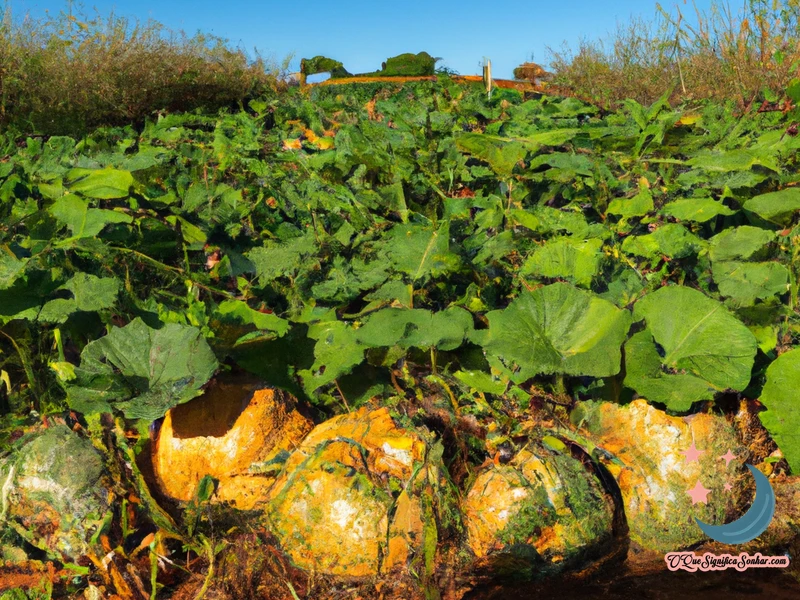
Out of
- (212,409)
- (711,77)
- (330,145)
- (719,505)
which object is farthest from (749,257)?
(711,77)

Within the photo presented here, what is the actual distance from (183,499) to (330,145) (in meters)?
2.08

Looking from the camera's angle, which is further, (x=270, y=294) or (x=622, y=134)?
(x=622, y=134)

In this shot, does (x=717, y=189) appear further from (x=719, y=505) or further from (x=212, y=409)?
Answer: (x=212, y=409)

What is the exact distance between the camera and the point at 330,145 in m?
3.44

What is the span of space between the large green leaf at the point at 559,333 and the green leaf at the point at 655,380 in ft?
0.22

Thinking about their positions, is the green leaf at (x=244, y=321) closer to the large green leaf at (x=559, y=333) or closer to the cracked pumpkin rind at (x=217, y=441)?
the cracked pumpkin rind at (x=217, y=441)

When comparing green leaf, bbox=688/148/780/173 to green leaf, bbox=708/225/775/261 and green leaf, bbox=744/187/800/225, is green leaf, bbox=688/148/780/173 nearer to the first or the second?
green leaf, bbox=744/187/800/225

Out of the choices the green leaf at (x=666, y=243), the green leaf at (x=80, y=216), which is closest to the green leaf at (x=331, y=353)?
the green leaf at (x=80, y=216)

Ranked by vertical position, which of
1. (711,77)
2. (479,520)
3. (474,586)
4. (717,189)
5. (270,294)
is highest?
(711,77)

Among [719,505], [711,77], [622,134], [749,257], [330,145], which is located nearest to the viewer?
[719,505]

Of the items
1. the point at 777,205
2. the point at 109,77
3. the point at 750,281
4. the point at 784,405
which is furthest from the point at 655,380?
the point at 109,77

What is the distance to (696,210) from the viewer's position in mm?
2270

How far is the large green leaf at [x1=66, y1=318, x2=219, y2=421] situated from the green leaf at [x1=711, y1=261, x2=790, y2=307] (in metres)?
1.37

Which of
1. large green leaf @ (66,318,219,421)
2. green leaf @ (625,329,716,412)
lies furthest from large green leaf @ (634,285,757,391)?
large green leaf @ (66,318,219,421)
